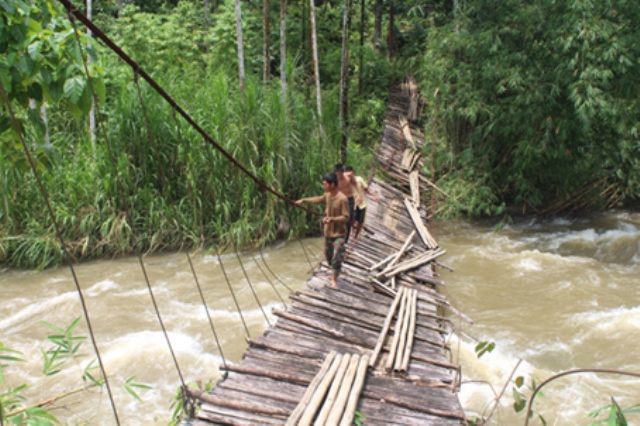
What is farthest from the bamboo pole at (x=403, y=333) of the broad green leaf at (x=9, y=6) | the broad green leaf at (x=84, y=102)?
the broad green leaf at (x=9, y=6)

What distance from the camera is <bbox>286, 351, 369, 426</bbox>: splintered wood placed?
269 cm

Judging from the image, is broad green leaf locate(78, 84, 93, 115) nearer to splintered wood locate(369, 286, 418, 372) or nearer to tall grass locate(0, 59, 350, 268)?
splintered wood locate(369, 286, 418, 372)

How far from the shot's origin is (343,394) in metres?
2.91

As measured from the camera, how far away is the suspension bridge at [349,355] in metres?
2.74

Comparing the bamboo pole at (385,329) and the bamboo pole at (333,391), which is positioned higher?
the bamboo pole at (333,391)

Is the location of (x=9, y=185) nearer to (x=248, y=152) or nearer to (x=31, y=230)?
(x=31, y=230)

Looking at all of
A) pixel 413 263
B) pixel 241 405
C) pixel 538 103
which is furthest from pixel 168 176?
pixel 538 103

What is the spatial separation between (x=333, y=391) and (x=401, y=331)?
1003mm

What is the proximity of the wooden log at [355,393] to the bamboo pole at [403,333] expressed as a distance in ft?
0.68

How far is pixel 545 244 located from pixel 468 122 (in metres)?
2.77

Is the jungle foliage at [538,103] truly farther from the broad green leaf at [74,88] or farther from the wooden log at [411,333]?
the broad green leaf at [74,88]

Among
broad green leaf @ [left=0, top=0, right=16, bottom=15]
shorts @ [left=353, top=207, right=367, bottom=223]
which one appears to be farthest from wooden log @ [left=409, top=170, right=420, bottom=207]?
broad green leaf @ [left=0, top=0, right=16, bottom=15]

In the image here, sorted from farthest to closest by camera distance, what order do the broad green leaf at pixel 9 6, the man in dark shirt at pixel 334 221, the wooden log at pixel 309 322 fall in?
1. the man in dark shirt at pixel 334 221
2. the wooden log at pixel 309 322
3. the broad green leaf at pixel 9 6

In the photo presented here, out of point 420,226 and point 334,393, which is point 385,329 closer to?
point 334,393
